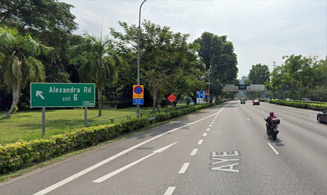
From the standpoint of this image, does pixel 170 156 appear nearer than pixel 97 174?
No

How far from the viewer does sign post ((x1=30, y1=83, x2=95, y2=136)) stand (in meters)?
9.52

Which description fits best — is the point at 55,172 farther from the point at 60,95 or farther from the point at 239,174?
the point at 239,174

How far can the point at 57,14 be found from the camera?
3303cm

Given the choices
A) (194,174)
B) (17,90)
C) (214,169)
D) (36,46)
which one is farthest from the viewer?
(17,90)

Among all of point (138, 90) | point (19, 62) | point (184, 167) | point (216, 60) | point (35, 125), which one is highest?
point (216, 60)

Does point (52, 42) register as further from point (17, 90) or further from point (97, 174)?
point (97, 174)

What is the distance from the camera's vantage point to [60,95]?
32.6 feet

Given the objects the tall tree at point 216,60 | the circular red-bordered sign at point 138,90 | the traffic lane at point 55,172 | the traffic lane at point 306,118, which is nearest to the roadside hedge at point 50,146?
the traffic lane at point 55,172

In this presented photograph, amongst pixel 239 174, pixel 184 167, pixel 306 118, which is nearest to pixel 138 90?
pixel 184 167

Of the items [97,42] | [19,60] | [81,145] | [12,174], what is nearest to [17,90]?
[19,60]

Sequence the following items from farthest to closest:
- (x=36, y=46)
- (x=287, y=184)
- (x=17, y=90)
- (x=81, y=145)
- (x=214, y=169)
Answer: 1. (x=17, y=90)
2. (x=36, y=46)
3. (x=81, y=145)
4. (x=214, y=169)
5. (x=287, y=184)

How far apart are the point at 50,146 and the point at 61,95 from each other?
3.03 metres

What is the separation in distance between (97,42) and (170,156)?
18667mm

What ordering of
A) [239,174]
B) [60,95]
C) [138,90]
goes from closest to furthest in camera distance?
[239,174], [60,95], [138,90]
